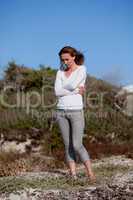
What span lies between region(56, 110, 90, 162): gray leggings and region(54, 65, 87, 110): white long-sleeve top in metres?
0.10

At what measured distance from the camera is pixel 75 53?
698 cm

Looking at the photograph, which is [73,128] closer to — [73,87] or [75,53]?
[73,87]

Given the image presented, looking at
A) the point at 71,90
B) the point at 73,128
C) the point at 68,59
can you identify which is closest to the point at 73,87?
the point at 71,90

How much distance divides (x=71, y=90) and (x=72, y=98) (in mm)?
107

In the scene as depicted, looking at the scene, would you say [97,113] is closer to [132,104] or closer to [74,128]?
[132,104]

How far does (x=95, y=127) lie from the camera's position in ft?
47.2

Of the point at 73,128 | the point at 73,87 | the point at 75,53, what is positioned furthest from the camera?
the point at 75,53

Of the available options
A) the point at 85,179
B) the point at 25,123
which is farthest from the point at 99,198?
the point at 25,123

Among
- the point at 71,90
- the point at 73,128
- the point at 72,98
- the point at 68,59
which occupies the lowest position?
the point at 73,128

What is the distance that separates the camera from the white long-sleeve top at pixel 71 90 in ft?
22.2

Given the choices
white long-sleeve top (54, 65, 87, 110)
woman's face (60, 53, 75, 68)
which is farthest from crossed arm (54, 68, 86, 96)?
woman's face (60, 53, 75, 68)

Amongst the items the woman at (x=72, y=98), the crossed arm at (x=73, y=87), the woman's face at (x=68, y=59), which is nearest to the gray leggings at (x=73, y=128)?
the woman at (x=72, y=98)

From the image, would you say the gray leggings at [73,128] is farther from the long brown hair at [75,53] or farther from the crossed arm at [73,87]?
the long brown hair at [75,53]

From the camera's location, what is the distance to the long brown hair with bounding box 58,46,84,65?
274 inches
